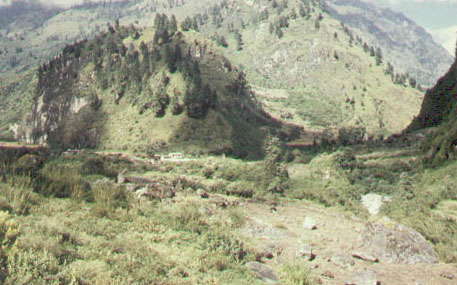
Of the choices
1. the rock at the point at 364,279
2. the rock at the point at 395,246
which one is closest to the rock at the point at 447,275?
the rock at the point at 395,246

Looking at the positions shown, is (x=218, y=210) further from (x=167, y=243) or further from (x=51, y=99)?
(x=51, y=99)

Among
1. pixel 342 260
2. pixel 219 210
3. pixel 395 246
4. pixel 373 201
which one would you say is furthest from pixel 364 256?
pixel 373 201

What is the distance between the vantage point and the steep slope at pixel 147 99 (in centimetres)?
9200

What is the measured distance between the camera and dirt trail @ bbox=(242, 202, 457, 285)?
8148mm

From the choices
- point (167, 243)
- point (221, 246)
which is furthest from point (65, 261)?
point (221, 246)

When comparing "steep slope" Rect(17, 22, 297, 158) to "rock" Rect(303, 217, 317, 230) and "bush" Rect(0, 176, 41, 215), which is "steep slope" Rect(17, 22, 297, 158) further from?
Answer: "bush" Rect(0, 176, 41, 215)

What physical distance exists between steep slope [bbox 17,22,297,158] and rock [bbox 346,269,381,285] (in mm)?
75729

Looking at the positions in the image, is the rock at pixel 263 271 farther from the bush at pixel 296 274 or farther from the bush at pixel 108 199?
the bush at pixel 108 199

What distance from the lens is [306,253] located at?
8844mm

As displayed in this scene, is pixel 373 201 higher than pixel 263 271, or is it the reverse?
pixel 263 271

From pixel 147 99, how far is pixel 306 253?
313 ft

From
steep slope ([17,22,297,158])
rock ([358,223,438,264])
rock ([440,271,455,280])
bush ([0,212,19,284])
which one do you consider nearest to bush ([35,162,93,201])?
bush ([0,212,19,284])

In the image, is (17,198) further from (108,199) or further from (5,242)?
(5,242)

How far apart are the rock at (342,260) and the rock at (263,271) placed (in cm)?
197
